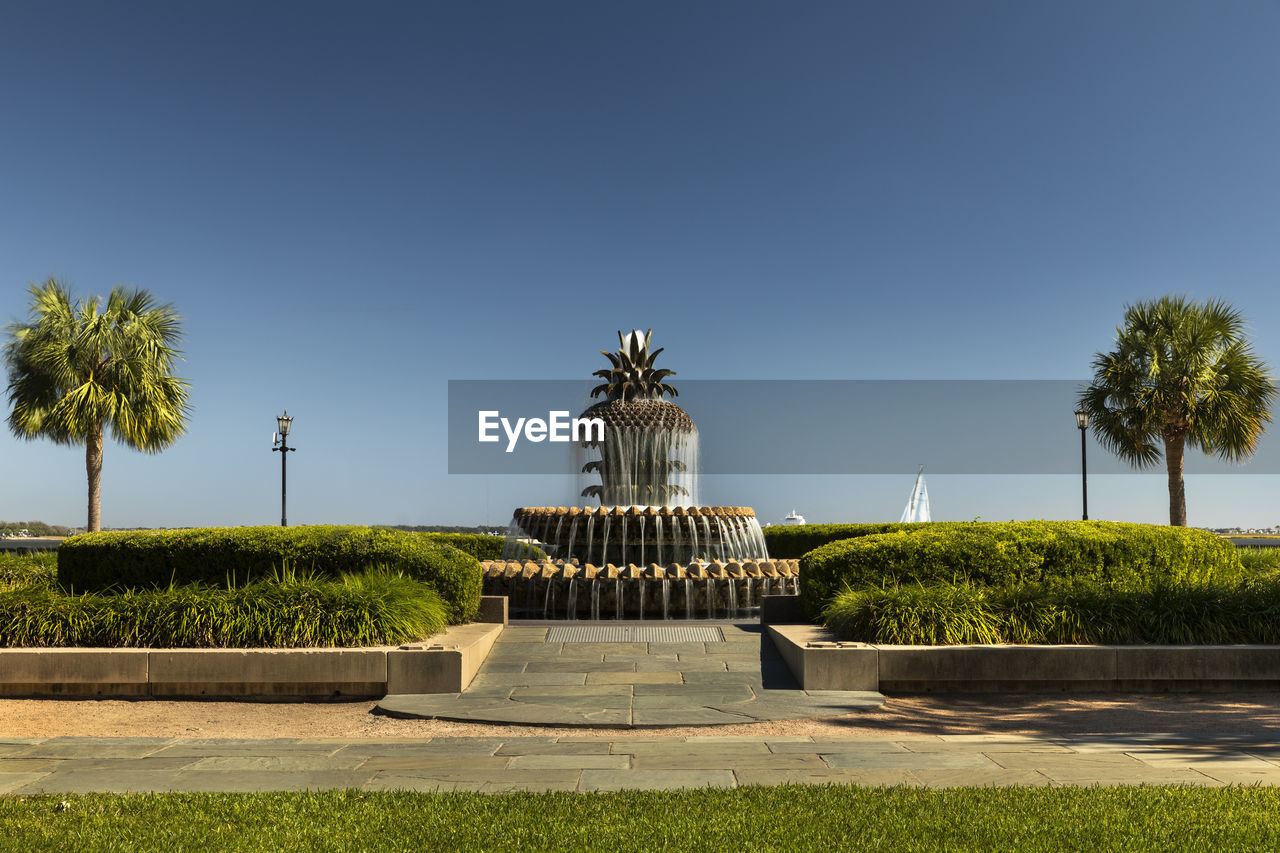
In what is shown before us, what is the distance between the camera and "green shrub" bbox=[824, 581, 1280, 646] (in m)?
8.98

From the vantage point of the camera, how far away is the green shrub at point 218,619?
8.89m

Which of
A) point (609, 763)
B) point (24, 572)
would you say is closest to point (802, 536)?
point (24, 572)

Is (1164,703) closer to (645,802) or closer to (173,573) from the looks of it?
(645,802)

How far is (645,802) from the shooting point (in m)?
4.79

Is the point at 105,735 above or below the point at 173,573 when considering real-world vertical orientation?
below

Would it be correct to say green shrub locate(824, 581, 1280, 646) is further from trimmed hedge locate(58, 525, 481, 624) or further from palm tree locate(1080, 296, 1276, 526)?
palm tree locate(1080, 296, 1276, 526)

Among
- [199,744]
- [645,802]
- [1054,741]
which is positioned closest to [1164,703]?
[1054,741]

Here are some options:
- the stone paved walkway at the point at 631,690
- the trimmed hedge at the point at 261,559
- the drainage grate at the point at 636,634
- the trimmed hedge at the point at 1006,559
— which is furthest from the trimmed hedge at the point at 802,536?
the trimmed hedge at the point at 261,559

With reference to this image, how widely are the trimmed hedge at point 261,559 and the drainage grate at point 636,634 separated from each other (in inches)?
50.1

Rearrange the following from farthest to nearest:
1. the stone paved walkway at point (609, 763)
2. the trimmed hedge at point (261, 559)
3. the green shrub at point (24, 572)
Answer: the green shrub at point (24, 572) → the trimmed hedge at point (261, 559) → the stone paved walkway at point (609, 763)

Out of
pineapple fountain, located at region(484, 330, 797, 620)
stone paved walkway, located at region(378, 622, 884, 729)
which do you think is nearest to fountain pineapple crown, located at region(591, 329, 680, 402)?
pineapple fountain, located at region(484, 330, 797, 620)

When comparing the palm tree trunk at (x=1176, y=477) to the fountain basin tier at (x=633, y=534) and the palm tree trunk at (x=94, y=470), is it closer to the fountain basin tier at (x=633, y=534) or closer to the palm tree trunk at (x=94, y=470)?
the fountain basin tier at (x=633, y=534)

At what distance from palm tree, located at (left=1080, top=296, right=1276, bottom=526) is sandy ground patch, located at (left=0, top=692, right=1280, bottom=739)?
1808cm

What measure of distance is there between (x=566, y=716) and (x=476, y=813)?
2878mm
